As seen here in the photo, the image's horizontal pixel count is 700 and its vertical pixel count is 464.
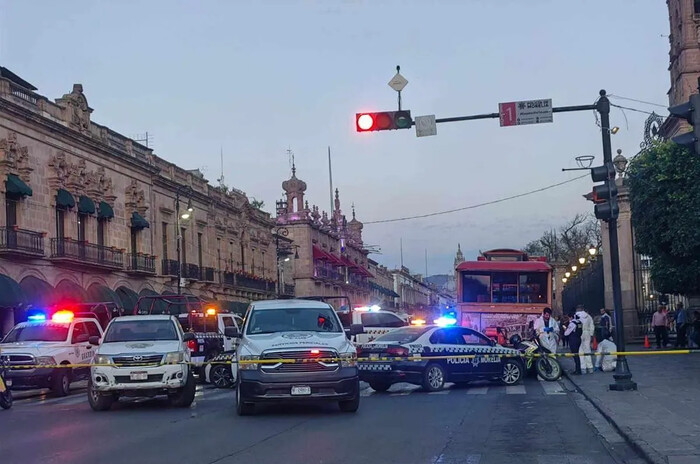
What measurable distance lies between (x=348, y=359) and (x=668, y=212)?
1888 cm

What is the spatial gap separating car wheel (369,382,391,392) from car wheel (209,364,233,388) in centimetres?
412

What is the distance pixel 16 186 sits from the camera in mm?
35000

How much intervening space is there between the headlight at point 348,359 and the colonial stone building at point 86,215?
2048cm

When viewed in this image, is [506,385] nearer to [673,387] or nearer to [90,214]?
[673,387]

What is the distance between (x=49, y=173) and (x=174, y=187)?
1443 centimetres

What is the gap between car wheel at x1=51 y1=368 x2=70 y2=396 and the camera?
73.2 ft

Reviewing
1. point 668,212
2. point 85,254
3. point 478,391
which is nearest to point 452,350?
point 478,391

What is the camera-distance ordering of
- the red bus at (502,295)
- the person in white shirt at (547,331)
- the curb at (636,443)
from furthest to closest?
the red bus at (502,295), the person in white shirt at (547,331), the curb at (636,443)

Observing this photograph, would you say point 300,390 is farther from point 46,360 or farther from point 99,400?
point 46,360

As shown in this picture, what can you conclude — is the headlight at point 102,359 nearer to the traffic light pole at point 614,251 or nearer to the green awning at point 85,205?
the traffic light pole at point 614,251

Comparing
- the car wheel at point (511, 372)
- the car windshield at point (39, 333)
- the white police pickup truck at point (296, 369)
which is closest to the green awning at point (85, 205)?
the car windshield at point (39, 333)

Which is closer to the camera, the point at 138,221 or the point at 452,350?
the point at 452,350

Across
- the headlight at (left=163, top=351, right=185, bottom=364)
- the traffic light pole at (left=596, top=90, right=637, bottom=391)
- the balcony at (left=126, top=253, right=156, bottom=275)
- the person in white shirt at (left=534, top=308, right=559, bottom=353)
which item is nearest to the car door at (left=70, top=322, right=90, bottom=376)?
the headlight at (left=163, top=351, right=185, bottom=364)

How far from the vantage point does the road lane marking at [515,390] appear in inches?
780
